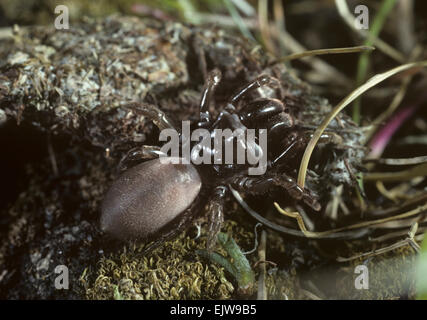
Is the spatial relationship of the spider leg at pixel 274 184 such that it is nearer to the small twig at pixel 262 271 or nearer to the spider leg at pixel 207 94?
the small twig at pixel 262 271

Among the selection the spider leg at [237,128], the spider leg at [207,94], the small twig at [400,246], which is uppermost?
the spider leg at [207,94]

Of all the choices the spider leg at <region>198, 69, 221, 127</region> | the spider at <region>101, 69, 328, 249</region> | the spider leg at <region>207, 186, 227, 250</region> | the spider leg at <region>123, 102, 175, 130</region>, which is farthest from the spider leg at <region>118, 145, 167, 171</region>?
the spider leg at <region>207, 186, 227, 250</region>

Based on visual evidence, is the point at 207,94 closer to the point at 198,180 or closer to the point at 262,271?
the point at 198,180

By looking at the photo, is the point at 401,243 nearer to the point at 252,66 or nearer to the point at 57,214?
the point at 252,66

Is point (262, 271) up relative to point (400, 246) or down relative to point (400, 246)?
down

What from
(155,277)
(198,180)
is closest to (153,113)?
(198,180)

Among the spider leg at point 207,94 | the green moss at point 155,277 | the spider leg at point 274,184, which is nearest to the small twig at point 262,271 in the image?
the green moss at point 155,277

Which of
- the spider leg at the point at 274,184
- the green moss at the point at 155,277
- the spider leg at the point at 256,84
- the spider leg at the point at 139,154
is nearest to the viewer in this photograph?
the green moss at the point at 155,277
